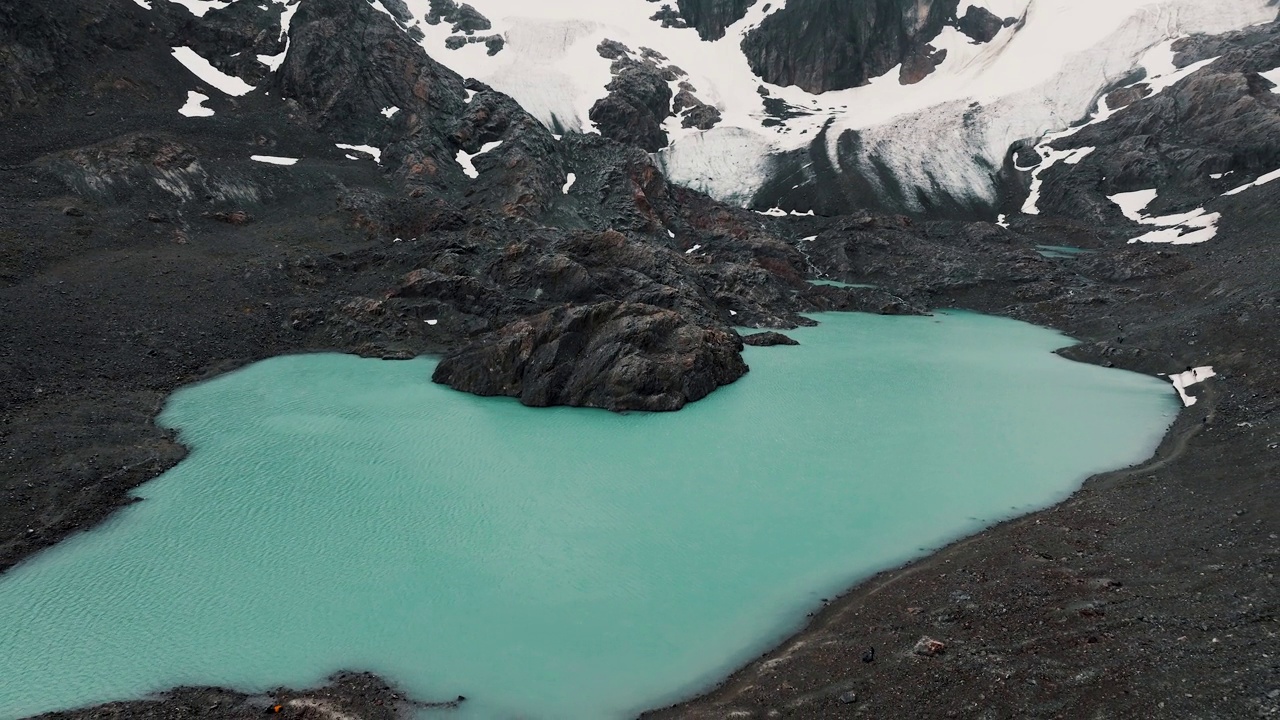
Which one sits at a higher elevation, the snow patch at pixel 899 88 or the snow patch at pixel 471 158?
the snow patch at pixel 899 88

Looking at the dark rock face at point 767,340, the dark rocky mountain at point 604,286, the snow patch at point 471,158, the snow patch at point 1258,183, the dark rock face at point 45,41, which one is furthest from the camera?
the snow patch at point 471,158

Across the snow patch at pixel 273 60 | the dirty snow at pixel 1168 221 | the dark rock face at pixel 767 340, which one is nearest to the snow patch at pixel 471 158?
the snow patch at pixel 273 60

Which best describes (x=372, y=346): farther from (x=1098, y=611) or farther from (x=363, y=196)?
(x=1098, y=611)

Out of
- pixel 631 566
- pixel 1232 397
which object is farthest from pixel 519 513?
pixel 1232 397

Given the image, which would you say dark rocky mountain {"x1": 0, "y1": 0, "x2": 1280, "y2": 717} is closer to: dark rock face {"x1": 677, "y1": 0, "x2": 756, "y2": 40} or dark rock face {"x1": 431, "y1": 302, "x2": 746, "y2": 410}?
dark rock face {"x1": 431, "y1": 302, "x2": 746, "y2": 410}

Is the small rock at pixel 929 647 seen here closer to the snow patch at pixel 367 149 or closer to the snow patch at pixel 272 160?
the snow patch at pixel 272 160

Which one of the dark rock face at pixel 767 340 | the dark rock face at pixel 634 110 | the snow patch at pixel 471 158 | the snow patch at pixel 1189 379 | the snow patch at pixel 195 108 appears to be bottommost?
the snow patch at pixel 1189 379

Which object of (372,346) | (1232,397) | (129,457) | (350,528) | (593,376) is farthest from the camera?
(372,346)
